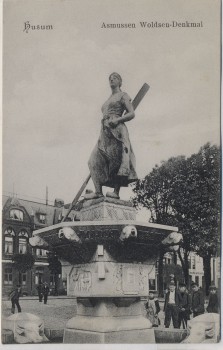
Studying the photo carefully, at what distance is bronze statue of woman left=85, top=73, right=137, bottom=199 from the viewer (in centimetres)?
800

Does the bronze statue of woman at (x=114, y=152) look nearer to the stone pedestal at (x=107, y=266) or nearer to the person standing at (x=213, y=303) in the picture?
the stone pedestal at (x=107, y=266)

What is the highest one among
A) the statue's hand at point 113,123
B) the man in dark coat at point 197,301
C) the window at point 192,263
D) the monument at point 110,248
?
the statue's hand at point 113,123

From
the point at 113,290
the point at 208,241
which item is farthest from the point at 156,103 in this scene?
the point at 208,241

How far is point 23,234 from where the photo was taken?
12.4 metres

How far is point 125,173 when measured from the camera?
313 inches

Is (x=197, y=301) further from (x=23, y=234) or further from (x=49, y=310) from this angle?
(x=49, y=310)

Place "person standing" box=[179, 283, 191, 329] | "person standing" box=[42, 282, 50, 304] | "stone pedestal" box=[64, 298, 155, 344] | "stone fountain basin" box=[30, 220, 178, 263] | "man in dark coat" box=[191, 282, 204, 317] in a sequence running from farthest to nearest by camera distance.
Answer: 1. "person standing" box=[42, 282, 50, 304]
2. "person standing" box=[179, 283, 191, 329]
3. "man in dark coat" box=[191, 282, 204, 317]
4. "stone pedestal" box=[64, 298, 155, 344]
5. "stone fountain basin" box=[30, 220, 178, 263]

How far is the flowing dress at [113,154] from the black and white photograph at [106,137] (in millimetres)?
18

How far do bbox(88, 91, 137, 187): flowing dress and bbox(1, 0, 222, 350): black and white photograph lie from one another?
0.02 m

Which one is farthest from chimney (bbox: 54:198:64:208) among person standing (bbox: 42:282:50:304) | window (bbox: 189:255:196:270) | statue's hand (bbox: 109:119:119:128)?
window (bbox: 189:255:196:270)

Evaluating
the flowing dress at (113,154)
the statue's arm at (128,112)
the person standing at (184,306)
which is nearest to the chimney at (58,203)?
the person standing at (184,306)

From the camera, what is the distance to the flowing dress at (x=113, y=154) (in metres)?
8.00

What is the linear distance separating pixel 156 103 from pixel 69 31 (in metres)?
2.75

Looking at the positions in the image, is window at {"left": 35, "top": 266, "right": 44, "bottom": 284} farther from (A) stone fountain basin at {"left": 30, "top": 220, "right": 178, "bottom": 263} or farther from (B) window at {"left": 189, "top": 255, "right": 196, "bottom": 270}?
(A) stone fountain basin at {"left": 30, "top": 220, "right": 178, "bottom": 263}
